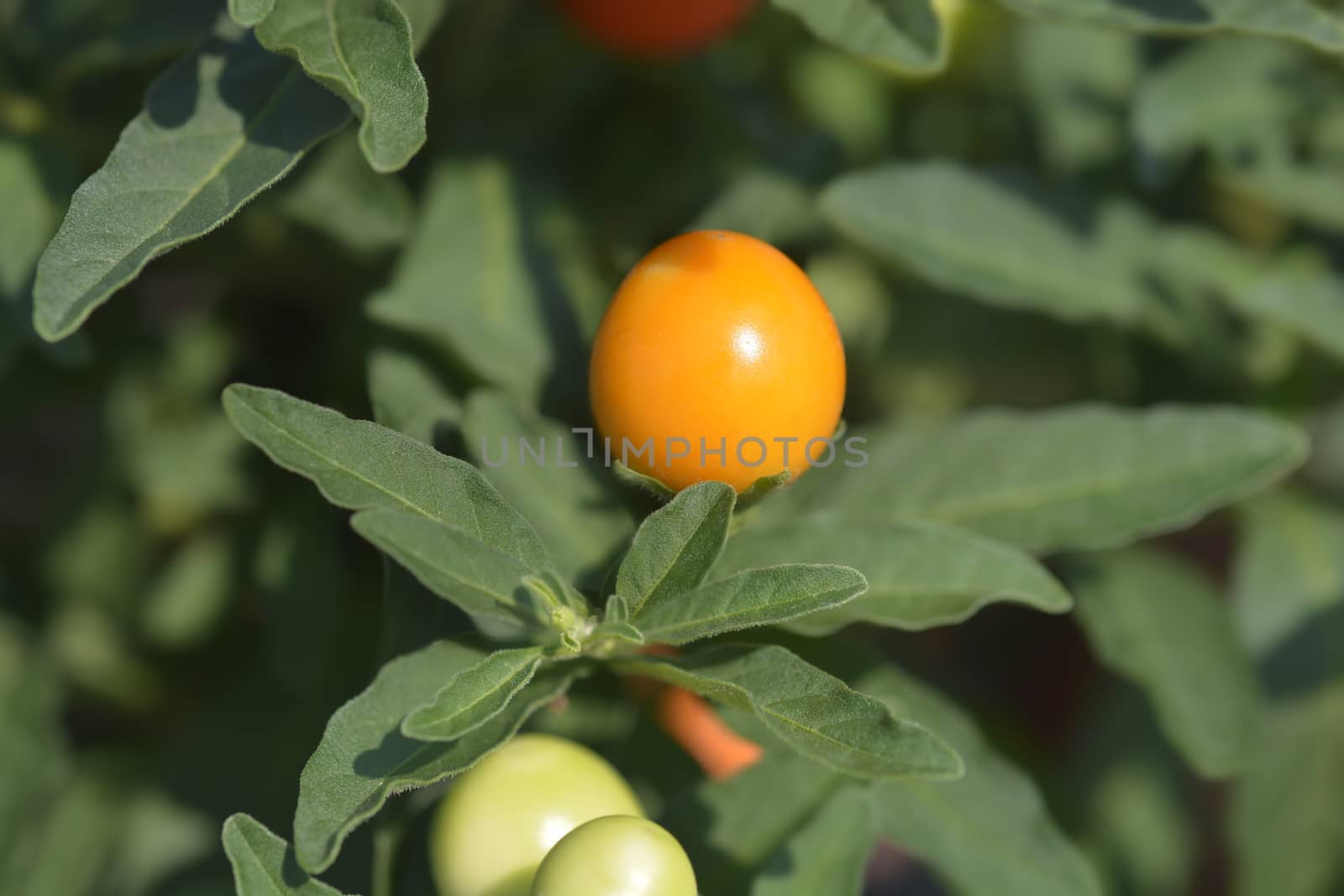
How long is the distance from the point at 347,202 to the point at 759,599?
1.59 ft

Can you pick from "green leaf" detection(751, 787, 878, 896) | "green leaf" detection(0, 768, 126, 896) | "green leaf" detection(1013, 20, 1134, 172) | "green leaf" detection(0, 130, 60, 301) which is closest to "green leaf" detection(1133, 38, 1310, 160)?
"green leaf" detection(1013, 20, 1134, 172)

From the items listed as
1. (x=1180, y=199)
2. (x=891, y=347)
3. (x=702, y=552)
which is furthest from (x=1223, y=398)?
(x=702, y=552)

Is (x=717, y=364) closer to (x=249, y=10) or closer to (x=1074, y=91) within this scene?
(x=249, y=10)

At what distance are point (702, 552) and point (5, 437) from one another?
1158 mm

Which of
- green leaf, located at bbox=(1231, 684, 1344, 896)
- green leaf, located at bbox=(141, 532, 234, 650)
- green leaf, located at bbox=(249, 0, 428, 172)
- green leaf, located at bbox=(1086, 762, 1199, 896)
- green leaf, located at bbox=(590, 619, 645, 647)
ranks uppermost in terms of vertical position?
green leaf, located at bbox=(249, 0, 428, 172)

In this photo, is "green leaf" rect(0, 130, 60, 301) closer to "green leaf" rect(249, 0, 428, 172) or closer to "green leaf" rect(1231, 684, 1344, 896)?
"green leaf" rect(249, 0, 428, 172)

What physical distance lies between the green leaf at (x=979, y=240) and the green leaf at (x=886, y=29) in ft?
0.69

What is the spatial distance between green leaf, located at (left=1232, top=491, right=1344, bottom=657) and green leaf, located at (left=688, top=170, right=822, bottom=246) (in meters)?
0.50

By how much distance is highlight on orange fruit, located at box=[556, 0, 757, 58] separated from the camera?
91 centimetres

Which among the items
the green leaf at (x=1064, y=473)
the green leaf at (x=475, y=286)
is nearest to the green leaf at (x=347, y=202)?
the green leaf at (x=475, y=286)

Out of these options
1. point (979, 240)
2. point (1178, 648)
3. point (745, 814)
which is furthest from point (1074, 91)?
point (745, 814)

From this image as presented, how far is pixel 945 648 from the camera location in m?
1.86

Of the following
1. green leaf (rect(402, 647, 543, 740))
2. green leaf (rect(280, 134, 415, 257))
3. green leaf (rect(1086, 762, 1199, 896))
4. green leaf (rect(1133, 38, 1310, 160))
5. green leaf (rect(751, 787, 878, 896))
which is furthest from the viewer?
green leaf (rect(1086, 762, 1199, 896))

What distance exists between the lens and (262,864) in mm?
587
